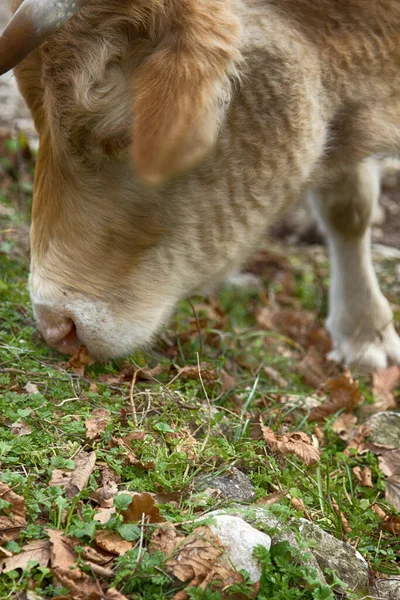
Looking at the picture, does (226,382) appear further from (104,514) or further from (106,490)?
(104,514)

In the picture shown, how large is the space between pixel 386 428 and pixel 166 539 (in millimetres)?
1663

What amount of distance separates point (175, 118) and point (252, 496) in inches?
53.5

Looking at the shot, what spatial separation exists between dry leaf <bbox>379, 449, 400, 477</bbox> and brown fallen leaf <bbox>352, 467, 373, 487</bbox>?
0.07m

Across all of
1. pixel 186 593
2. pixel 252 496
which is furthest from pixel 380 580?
pixel 186 593

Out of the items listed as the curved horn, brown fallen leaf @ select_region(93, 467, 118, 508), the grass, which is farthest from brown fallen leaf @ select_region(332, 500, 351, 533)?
the curved horn

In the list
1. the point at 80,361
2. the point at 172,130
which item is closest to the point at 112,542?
the point at 80,361

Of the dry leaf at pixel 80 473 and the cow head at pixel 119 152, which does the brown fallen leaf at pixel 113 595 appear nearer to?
the dry leaf at pixel 80 473

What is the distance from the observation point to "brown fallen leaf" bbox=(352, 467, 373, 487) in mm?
3557

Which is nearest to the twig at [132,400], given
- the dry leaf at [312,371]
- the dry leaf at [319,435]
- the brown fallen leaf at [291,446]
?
the brown fallen leaf at [291,446]

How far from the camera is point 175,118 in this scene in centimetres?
278

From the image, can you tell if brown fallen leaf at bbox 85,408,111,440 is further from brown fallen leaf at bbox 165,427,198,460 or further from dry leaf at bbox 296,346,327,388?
dry leaf at bbox 296,346,327,388

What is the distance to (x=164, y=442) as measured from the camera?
10.4 ft

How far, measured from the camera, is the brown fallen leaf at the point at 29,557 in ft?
7.89

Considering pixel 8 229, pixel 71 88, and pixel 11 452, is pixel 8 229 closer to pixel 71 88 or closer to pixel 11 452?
pixel 71 88
